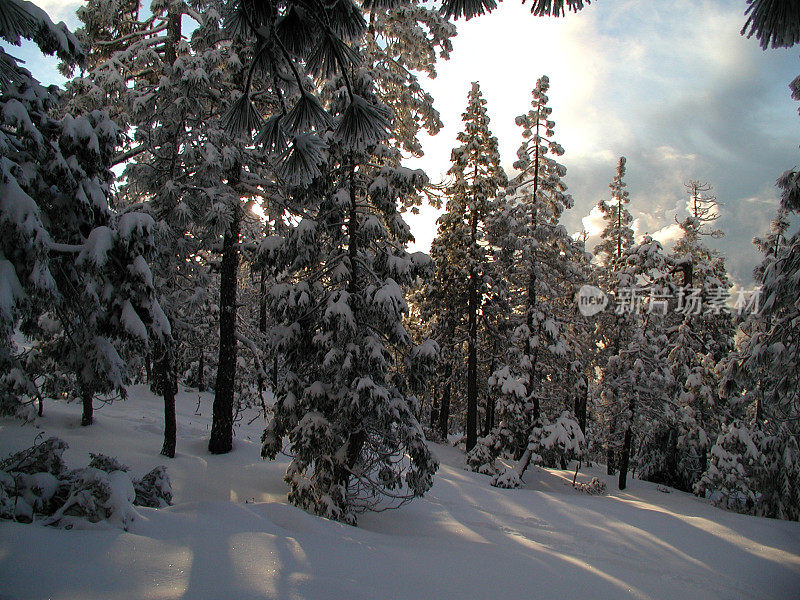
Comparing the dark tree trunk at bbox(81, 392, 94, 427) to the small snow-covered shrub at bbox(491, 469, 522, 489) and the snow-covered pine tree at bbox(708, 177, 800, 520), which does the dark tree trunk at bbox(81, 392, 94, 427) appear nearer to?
the small snow-covered shrub at bbox(491, 469, 522, 489)

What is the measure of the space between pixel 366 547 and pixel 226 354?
26.7ft

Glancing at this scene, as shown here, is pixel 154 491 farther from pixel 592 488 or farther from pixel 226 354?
pixel 592 488

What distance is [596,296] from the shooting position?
2231 centimetres

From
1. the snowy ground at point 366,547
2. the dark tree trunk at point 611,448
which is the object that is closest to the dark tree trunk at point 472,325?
the snowy ground at point 366,547

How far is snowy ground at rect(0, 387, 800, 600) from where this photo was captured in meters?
3.48

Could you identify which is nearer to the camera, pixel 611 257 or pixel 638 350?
pixel 638 350

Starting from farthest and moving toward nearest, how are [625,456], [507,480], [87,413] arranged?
[625,456] → [507,480] → [87,413]

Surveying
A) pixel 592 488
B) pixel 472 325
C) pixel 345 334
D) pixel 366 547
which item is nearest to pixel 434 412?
pixel 472 325

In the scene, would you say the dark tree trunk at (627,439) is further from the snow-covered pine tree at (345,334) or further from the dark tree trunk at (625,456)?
the snow-covered pine tree at (345,334)

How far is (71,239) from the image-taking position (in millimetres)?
5801

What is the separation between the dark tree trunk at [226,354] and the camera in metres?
12.0

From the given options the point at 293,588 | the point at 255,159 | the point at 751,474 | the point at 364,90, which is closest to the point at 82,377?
the point at 293,588

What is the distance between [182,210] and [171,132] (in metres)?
2.69

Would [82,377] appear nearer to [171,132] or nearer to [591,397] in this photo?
[171,132]
